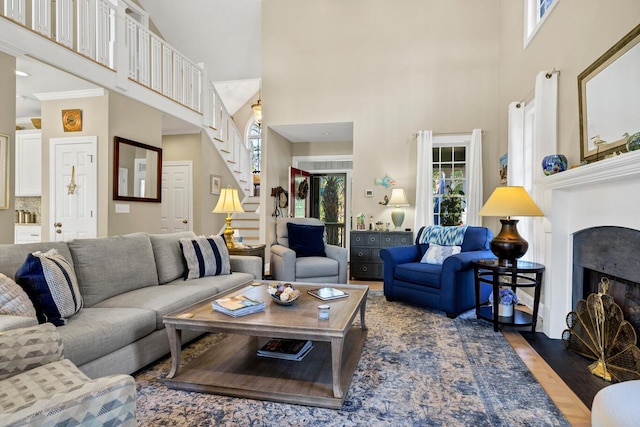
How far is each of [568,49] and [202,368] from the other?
12.4ft

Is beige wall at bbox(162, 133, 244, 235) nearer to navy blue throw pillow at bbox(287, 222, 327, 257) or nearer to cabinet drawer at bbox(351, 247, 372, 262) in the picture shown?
navy blue throw pillow at bbox(287, 222, 327, 257)

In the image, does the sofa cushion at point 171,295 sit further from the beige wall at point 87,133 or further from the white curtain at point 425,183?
the white curtain at point 425,183

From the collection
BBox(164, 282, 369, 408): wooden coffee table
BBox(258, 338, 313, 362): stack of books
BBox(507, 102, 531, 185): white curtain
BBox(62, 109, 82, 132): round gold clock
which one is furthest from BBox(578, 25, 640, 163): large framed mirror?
BBox(62, 109, 82, 132): round gold clock

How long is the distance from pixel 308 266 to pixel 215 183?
3372mm

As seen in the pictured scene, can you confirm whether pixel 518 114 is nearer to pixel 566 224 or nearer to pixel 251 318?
pixel 566 224

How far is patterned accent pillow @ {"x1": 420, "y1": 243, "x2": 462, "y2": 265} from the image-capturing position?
391cm

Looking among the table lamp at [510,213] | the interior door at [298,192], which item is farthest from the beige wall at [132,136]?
the table lamp at [510,213]

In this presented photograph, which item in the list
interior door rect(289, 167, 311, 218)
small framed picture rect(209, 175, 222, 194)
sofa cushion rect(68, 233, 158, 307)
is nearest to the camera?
sofa cushion rect(68, 233, 158, 307)

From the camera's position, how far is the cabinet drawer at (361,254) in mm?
5426

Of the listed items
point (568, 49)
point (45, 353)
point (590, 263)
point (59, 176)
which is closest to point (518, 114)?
point (568, 49)

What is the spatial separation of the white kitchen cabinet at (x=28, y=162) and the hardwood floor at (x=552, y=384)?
596cm

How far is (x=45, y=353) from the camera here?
1398 mm

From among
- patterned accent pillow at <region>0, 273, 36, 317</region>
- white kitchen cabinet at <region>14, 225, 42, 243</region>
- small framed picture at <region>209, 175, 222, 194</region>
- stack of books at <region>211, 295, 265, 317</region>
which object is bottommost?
stack of books at <region>211, 295, 265, 317</region>

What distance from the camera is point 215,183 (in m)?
6.85
